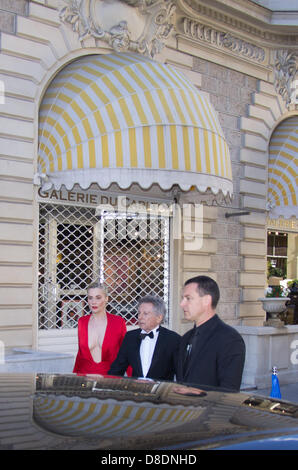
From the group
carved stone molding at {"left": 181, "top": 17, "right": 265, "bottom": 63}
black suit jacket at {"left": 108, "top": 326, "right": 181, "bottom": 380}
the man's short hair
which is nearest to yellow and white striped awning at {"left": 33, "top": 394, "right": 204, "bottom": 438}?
the man's short hair

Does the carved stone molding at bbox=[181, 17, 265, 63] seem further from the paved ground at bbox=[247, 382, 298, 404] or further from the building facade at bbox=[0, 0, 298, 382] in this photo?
the paved ground at bbox=[247, 382, 298, 404]

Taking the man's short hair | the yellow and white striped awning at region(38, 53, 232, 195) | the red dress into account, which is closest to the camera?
the man's short hair

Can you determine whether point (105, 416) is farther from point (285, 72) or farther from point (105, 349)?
point (285, 72)

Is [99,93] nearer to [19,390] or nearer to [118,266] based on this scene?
[118,266]

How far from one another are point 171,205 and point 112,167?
307 cm

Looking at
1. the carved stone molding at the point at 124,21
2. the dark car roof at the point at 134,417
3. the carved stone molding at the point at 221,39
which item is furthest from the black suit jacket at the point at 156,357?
the carved stone molding at the point at 221,39

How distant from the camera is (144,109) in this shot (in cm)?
929

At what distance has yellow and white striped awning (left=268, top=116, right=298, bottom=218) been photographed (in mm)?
13625

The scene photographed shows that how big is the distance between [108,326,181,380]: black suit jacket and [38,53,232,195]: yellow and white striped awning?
369cm

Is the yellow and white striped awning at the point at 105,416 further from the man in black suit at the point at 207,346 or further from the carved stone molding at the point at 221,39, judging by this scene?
the carved stone molding at the point at 221,39

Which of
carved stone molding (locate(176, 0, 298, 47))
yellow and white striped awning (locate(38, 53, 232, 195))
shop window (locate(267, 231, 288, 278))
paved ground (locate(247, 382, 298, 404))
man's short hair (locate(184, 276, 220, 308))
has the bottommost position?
paved ground (locate(247, 382, 298, 404))

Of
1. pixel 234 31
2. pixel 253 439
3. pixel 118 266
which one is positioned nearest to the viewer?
pixel 253 439
